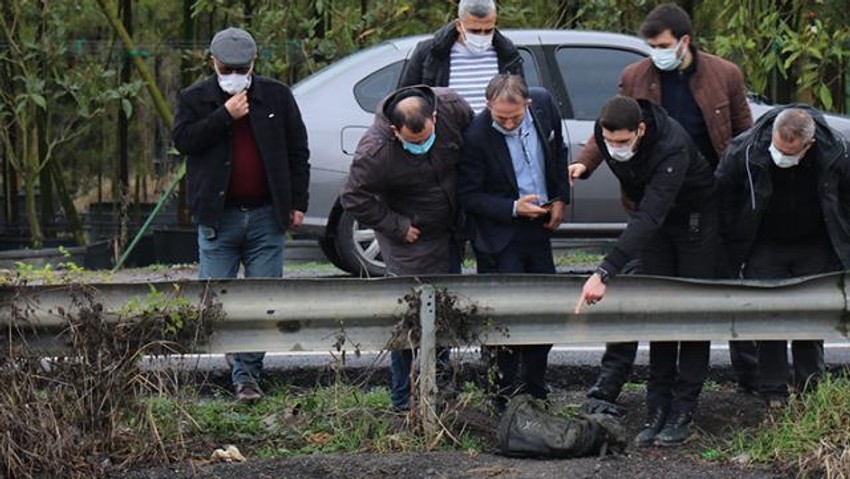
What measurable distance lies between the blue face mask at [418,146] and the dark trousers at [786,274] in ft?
5.51

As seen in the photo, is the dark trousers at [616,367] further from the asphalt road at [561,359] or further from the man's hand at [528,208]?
the asphalt road at [561,359]

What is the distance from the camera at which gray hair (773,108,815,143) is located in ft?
20.6

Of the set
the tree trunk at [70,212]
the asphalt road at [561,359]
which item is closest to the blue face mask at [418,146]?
the asphalt road at [561,359]

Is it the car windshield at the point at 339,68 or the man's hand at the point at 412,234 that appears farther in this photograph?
the car windshield at the point at 339,68

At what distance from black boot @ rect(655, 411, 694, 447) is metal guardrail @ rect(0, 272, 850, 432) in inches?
14.8

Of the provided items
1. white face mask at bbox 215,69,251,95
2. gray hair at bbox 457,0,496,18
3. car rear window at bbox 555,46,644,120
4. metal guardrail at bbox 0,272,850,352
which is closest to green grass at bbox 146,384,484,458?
metal guardrail at bbox 0,272,850,352

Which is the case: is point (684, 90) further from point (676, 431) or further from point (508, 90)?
point (676, 431)

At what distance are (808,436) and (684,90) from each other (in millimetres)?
2017

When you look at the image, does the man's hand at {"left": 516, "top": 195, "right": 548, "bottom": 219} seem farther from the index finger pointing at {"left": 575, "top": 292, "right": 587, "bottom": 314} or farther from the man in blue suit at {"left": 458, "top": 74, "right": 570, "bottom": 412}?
the index finger pointing at {"left": 575, "top": 292, "right": 587, "bottom": 314}

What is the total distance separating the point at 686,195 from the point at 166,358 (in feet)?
8.16

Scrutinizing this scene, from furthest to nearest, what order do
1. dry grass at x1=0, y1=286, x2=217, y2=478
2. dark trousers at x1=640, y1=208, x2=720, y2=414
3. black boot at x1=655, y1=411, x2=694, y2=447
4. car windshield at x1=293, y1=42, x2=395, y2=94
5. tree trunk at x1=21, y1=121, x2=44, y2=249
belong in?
tree trunk at x1=21, y1=121, x2=44, y2=249, car windshield at x1=293, y1=42, x2=395, y2=94, dark trousers at x1=640, y1=208, x2=720, y2=414, black boot at x1=655, y1=411, x2=694, y2=447, dry grass at x1=0, y1=286, x2=217, y2=478

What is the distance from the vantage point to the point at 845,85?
52.8 ft

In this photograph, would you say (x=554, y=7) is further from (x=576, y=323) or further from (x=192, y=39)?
(x=576, y=323)

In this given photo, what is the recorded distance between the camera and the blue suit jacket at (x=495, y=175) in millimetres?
6648
